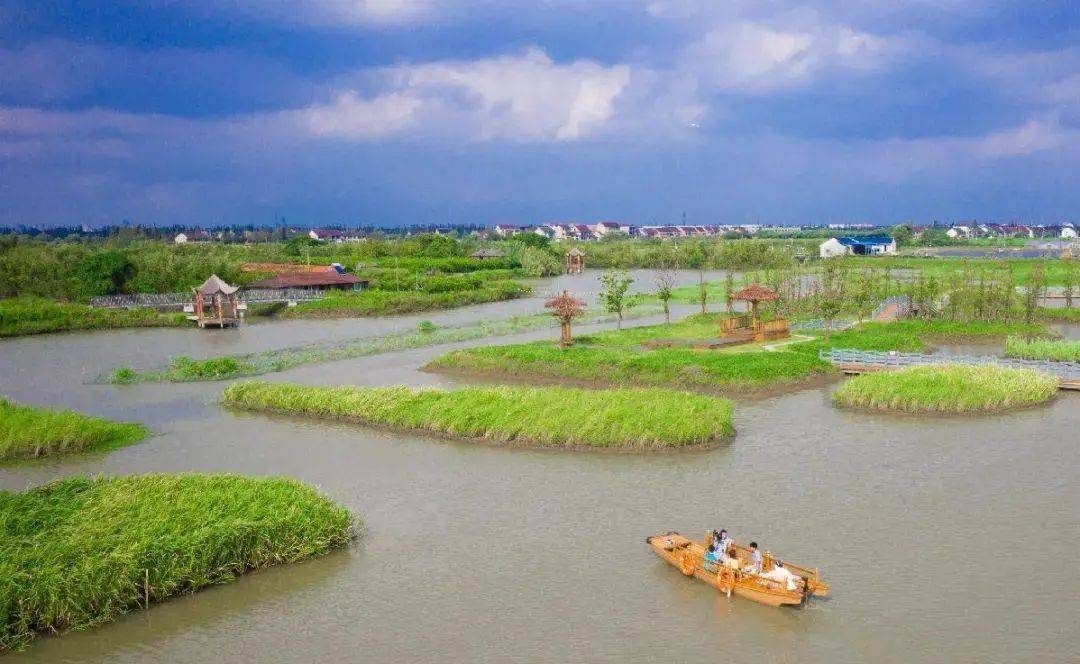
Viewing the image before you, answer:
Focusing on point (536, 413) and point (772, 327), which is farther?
point (772, 327)

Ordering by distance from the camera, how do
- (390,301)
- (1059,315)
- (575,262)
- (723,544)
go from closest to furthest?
1. (723,544)
2. (1059,315)
3. (390,301)
4. (575,262)

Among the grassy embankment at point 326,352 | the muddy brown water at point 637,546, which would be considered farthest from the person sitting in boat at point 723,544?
the grassy embankment at point 326,352

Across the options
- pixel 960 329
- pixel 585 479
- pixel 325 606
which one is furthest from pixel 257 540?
pixel 960 329

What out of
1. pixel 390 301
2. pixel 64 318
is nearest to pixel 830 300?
pixel 390 301

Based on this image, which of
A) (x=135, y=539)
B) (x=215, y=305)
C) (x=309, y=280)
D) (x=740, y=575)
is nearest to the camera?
(x=740, y=575)

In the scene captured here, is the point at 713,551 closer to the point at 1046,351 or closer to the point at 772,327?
the point at 1046,351

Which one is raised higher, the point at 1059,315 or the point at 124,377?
the point at 1059,315

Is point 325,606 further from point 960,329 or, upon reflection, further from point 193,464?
point 960,329

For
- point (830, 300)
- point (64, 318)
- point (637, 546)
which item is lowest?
point (637, 546)

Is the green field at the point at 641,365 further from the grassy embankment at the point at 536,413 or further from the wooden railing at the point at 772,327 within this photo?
the grassy embankment at the point at 536,413
